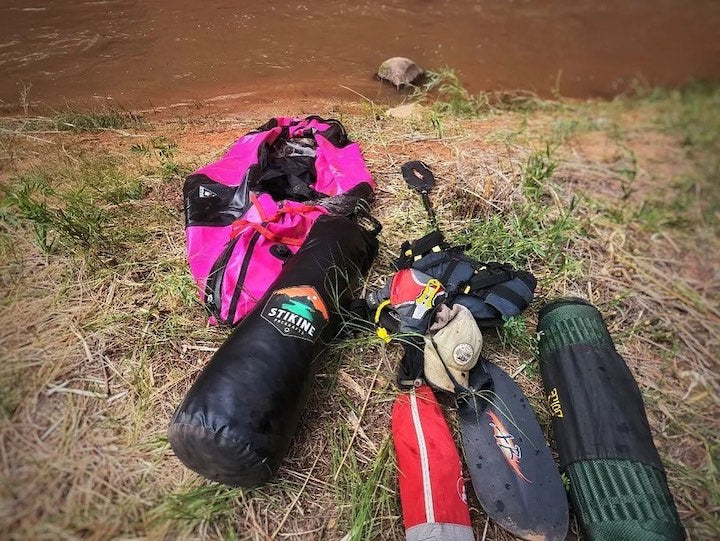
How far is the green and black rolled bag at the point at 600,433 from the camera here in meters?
1.46

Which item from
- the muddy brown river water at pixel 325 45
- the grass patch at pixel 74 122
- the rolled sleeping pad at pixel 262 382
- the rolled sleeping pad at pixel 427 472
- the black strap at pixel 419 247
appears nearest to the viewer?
the rolled sleeping pad at pixel 262 382

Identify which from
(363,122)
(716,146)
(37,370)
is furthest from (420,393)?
(363,122)

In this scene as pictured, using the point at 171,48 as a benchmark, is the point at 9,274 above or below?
below

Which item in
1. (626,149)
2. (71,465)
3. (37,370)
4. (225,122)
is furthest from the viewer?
(626,149)

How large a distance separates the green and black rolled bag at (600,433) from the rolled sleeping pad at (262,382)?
0.86 metres

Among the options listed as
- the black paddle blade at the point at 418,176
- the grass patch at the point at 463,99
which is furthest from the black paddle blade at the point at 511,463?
the grass patch at the point at 463,99

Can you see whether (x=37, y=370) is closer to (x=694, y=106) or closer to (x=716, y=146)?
(x=716, y=146)

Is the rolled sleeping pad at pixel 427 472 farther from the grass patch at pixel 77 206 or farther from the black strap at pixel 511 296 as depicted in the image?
the grass patch at pixel 77 206

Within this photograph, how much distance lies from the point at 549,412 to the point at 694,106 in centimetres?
163

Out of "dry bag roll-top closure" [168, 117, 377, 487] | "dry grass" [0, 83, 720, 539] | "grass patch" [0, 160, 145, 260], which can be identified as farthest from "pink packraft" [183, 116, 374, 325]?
"grass patch" [0, 160, 145, 260]

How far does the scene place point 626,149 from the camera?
3.05 m

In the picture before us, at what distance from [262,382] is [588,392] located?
114cm

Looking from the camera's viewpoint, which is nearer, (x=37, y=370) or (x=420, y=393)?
(x=37, y=370)

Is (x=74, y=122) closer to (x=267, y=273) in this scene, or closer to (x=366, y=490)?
(x=267, y=273)
